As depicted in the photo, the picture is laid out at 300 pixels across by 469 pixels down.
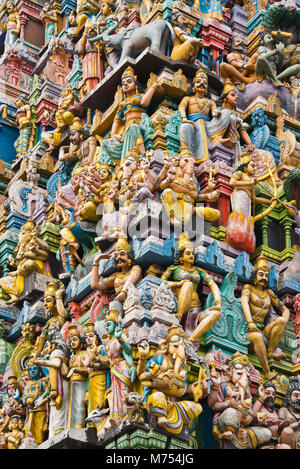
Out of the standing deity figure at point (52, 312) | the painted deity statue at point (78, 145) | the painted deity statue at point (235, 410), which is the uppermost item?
the painted deity statue at point (78, 145)

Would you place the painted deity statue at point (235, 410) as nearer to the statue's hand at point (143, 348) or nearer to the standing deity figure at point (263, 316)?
the standing deity figure at point (263, 316)

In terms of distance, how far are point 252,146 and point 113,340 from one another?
6121mm

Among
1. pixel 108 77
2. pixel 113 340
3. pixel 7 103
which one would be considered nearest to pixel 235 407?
pixel 113 340

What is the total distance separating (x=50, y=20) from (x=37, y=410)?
512 inches

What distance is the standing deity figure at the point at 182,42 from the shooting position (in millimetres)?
26078

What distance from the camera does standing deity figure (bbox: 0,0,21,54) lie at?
35031 millimetres

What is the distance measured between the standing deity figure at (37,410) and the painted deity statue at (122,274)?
88.4 inches

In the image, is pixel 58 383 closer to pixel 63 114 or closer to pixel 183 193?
pixel 183 193

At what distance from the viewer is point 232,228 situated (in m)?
24.2

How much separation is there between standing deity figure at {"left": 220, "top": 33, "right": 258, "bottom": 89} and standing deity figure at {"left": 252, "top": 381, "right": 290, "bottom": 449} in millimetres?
7517

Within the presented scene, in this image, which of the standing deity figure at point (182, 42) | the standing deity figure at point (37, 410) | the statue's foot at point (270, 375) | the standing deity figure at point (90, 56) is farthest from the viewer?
the standing deity figure at point (90, 56)

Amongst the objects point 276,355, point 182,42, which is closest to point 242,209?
point 276,355

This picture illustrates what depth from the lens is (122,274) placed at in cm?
2342

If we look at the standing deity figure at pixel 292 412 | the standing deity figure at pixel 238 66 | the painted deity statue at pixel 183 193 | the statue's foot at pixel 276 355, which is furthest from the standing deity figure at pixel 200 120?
the standing deity figure at pixel 292 412
